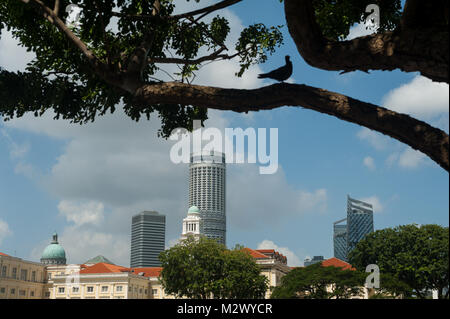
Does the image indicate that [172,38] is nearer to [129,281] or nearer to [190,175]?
[129,281]

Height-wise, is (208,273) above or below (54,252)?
below

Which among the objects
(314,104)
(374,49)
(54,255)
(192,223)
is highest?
(192,223)

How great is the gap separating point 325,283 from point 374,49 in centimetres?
3200

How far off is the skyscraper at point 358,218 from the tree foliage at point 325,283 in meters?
129

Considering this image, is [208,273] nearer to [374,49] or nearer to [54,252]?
[374,49]

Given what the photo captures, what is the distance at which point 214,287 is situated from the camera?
40.4m

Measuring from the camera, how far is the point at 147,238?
14412 cm

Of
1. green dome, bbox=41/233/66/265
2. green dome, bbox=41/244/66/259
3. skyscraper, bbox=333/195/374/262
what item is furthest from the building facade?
skyscraper, bbox=333/195/374/262

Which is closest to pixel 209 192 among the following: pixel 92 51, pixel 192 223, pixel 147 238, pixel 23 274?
pixel 147 238

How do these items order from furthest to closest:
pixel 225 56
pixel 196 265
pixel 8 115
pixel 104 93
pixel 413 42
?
pixel 196 265 → pixel 8 115 → pixel 104 93 → pixel 225 56 → pixel 413 42

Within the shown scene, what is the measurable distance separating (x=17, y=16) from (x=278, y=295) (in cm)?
3314

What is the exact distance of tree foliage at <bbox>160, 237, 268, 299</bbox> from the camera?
41000mm
